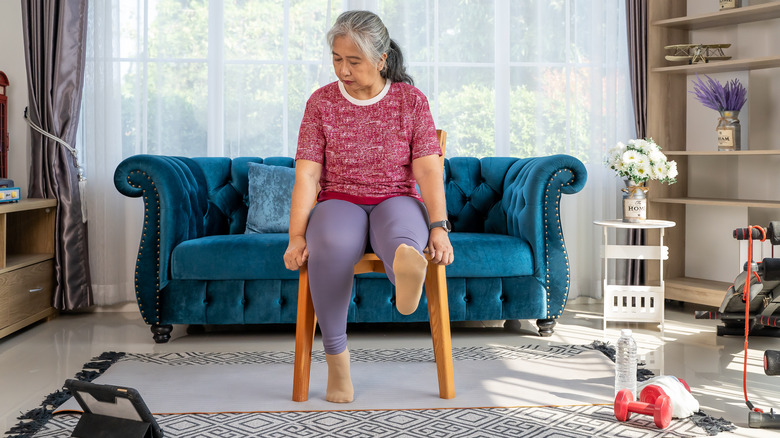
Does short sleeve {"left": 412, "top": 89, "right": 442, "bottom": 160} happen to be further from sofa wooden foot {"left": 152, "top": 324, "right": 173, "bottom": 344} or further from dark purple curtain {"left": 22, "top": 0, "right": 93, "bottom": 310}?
dark purple curtain {"left": 22, "top": 0, "right": 93, "bottom": 310}

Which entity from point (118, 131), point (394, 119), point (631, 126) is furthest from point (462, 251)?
point (118, 131)

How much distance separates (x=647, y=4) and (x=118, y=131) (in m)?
2.94

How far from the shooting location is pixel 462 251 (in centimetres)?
316

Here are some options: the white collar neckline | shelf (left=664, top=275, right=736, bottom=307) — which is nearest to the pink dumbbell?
the white collar neckline

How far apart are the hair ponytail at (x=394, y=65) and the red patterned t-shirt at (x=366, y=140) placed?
2.3 inches

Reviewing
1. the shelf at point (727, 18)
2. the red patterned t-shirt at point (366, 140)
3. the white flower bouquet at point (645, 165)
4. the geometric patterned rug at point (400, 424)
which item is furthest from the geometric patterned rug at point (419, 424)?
the shelf at point (727, 18)

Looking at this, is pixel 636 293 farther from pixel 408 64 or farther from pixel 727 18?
pixel 408 64

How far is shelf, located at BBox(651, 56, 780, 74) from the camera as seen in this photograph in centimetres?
368

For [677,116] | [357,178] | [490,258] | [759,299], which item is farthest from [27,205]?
[677,116]

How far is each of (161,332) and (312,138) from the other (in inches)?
52.2

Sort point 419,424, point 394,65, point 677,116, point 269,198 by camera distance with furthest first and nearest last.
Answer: point 677,116
point 269,198
point 394,65
point 419,424

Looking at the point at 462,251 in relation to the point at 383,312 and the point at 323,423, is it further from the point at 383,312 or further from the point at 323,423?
the point at 323,423

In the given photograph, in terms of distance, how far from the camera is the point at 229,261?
3.11 meters

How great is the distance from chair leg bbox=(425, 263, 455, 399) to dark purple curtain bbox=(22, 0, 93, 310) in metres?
2.26
